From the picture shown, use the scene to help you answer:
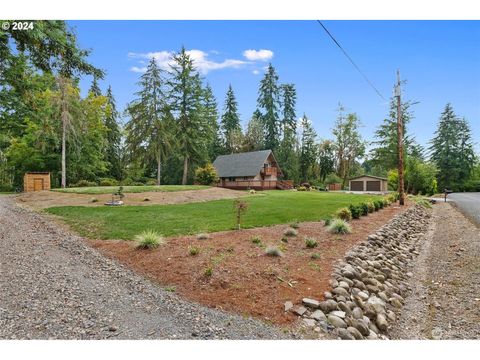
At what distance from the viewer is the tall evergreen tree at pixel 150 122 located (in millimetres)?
3857

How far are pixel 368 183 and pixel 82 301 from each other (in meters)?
21.1

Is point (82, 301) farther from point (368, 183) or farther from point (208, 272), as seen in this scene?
point (368, 183)

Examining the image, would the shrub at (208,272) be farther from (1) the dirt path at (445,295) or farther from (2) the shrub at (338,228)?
(2) the shrub at (338,228)

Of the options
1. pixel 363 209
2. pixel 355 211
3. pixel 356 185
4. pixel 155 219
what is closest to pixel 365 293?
pixel 155 219

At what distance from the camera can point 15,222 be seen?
4.07m

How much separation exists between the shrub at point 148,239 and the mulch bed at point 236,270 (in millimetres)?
82

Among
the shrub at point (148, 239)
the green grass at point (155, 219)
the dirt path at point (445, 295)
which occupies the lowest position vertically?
the dirt path at point (445, 295)

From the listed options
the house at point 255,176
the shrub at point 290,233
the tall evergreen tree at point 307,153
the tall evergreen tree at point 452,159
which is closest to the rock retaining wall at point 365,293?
the shrub at point 290,233

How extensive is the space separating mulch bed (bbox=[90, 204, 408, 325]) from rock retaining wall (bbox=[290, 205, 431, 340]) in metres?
0.17

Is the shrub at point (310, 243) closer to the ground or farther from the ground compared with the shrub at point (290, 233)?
closer to the ground

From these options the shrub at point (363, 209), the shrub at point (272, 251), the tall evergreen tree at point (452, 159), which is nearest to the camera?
the shrub at point (272, 251)

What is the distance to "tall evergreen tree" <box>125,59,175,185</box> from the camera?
386cm

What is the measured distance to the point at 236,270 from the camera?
3771 mm
